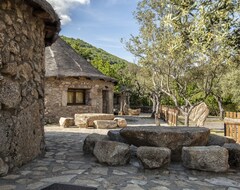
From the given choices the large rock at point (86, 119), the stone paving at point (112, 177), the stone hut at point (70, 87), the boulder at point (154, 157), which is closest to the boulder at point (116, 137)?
the stone paving at point (112, 177)

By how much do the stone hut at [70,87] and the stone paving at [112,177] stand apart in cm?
928

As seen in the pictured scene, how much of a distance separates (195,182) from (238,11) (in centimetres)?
425

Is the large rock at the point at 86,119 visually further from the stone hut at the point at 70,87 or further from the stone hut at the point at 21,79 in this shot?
the stone hut at the point at 21,79

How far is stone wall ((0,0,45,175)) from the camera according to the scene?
12.4ft

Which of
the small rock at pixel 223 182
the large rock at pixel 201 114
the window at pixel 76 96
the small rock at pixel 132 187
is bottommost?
the small rock at pixel 223 182

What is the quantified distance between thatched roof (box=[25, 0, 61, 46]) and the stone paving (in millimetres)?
2830

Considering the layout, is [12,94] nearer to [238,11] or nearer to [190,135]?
[190,135]

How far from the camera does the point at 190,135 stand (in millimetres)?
4617

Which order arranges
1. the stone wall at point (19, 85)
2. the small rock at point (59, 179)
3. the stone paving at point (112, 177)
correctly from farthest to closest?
the stone wall at point (19, 85) < the small rock at point (59, 179) < the stone paving at point (112, 177)

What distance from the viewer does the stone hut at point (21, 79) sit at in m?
3.79

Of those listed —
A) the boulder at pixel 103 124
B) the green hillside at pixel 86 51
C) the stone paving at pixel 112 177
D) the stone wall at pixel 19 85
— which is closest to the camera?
the stone paving at pixel 112 177

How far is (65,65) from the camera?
14789mm

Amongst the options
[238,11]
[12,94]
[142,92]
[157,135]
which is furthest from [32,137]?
[142,92]

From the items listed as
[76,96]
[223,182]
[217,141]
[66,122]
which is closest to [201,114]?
[217,141]
